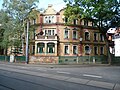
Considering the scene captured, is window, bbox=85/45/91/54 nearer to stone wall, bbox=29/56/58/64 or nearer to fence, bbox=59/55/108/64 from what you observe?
fence, bbox=59/55/108/64

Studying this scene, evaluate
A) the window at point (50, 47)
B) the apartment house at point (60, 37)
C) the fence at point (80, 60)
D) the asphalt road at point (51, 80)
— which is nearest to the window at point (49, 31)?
the apartment house at point (60, 37)

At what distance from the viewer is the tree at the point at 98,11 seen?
32.6 metres

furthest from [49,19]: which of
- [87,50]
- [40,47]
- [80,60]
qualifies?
[80,60]

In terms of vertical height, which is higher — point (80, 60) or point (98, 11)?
point (98, 11)

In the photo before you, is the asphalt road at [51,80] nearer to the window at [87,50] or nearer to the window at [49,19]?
the window at [49,19]

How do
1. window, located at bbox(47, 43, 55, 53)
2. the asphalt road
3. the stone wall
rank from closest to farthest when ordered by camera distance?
the asphalt road
the stone wall
window, located at bbox(47, 43, 55, 53)

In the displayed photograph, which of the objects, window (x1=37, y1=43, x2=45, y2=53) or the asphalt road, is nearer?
the asphalt road

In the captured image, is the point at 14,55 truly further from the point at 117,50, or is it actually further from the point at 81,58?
the point at 117,50

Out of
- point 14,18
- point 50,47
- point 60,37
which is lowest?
point 50,47

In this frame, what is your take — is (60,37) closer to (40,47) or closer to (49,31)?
(49,31)

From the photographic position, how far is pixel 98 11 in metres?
32.3

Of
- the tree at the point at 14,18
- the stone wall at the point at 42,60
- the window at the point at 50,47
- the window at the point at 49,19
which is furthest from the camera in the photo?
the window at the point at 49,19

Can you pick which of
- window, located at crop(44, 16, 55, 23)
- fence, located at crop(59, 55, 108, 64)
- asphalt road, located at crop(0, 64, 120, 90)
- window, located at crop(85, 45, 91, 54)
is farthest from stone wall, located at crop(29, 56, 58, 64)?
asphalt road, located at crop(0, 64, 120, 90)

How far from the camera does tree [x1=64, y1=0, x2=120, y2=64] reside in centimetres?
3256
